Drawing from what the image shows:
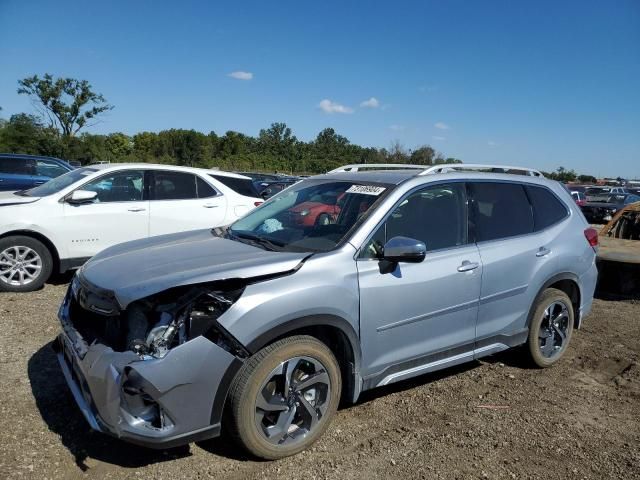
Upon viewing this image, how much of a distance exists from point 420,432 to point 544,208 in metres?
2.38

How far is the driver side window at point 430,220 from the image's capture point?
358 cm

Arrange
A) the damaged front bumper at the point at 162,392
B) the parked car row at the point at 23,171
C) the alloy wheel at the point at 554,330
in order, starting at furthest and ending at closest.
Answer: the parked car row at the point at 23,171 → the alloy wheel at the point at 554,330 → the damaged front bumper at the point at 162,392

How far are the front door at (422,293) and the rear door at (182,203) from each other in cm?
445

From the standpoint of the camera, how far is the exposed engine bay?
2.72 meters

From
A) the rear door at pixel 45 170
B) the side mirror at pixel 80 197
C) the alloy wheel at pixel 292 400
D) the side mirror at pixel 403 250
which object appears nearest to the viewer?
the alloy wheel at pixel 292 400

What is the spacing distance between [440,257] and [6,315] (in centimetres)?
464

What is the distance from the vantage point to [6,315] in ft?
18.1

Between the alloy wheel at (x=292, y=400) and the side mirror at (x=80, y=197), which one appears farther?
the side mirror at (x=80, y=197)

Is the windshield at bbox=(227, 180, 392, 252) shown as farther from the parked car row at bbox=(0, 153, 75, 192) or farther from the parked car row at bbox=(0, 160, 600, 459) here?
the parked car row at bbox=(0, 153, 75, 192)

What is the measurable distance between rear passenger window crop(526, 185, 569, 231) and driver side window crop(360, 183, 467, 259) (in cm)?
91

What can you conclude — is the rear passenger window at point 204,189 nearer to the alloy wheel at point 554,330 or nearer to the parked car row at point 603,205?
the alloy wheel at point 554,330

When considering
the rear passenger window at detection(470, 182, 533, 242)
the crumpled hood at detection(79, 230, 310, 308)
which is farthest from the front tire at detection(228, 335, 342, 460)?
the rear passenger window at detection(470, 182, 533, 242)

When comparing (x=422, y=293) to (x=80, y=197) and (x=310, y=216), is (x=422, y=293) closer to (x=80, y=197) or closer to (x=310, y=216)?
(x=310, y=216)

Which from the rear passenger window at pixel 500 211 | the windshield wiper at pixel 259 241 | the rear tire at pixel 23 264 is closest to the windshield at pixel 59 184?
the rear tire at pixel 23 264
